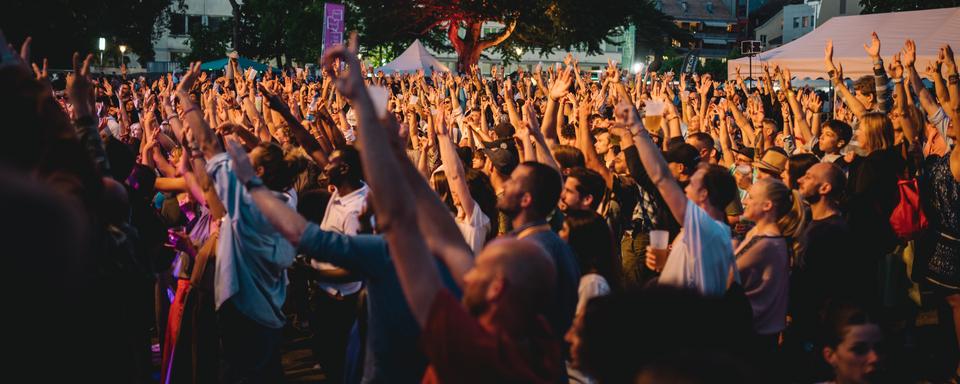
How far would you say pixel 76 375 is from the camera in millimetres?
2332

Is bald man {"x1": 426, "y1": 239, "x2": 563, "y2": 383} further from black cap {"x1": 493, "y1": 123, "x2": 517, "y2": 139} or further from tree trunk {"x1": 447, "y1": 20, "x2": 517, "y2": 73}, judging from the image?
tree trunk {"x1": 447, "y1": 20, "x2": 517, "y2": 73}

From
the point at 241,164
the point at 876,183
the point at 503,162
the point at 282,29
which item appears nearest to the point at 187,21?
the point at 282,29

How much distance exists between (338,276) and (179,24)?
8028 cm

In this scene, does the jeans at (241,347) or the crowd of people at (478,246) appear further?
the jeans at (241,347)

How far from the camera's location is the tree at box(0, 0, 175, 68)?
3700cm

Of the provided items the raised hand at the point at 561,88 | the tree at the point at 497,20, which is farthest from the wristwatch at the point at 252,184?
the tree at the point at 497,20

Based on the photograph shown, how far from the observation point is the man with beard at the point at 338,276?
5363 mm

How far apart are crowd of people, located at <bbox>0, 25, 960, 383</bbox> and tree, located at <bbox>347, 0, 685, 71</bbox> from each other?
31483 millimetres

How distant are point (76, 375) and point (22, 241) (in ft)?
2.05

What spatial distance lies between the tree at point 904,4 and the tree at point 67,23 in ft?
101

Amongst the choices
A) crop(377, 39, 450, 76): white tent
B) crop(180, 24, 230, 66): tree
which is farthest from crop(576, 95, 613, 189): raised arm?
crop(180, 24, 230, 66): tree

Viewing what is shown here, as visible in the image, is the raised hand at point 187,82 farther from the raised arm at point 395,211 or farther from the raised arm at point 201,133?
the raised arm at point 395,211

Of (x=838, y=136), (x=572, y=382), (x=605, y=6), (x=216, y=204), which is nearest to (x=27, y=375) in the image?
(x=572, y=382)

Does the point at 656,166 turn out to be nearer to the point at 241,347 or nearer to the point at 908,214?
the point at 241,347
